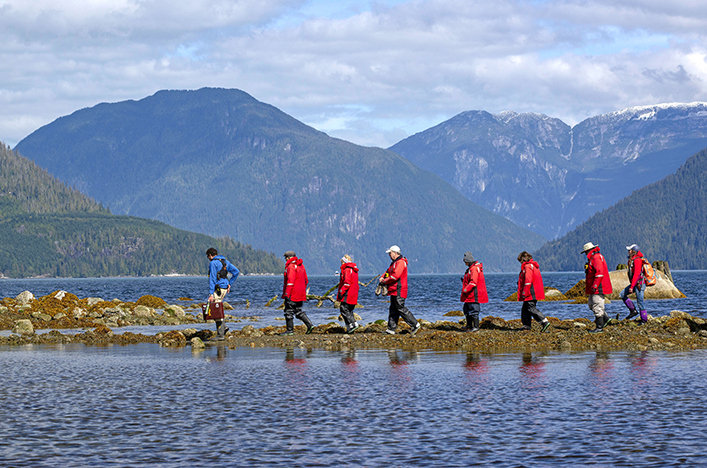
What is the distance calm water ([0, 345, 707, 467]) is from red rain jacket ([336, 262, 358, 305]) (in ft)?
16.7

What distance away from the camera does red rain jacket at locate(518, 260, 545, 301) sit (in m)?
27.7

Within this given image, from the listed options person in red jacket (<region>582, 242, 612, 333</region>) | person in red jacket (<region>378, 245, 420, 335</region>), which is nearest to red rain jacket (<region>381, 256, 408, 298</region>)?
person in red jacket (<region>378, 245, 420, 335</region>)

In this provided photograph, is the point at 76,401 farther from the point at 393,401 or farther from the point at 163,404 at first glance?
the point at 393,401

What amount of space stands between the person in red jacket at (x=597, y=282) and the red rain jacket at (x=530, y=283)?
1.54m

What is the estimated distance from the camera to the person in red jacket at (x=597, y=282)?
27203 millimetres

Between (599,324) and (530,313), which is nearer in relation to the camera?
(599,324)

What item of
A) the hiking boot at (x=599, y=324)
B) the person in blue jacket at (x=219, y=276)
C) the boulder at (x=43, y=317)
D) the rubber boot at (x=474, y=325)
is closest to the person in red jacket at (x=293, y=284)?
the person in blue jacket at (x=219, y=276)

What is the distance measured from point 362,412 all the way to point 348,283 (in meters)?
13.4

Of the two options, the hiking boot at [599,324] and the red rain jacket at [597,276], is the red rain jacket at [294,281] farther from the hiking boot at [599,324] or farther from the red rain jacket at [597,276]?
the hiking boot at [599,324]

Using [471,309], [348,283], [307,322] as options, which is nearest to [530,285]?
[471,309]

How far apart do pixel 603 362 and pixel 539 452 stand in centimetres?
1049

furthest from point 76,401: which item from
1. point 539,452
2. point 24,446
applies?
point 539,452

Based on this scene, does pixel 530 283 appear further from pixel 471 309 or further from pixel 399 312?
pixel 399 312

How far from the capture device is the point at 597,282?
27.3 metres
